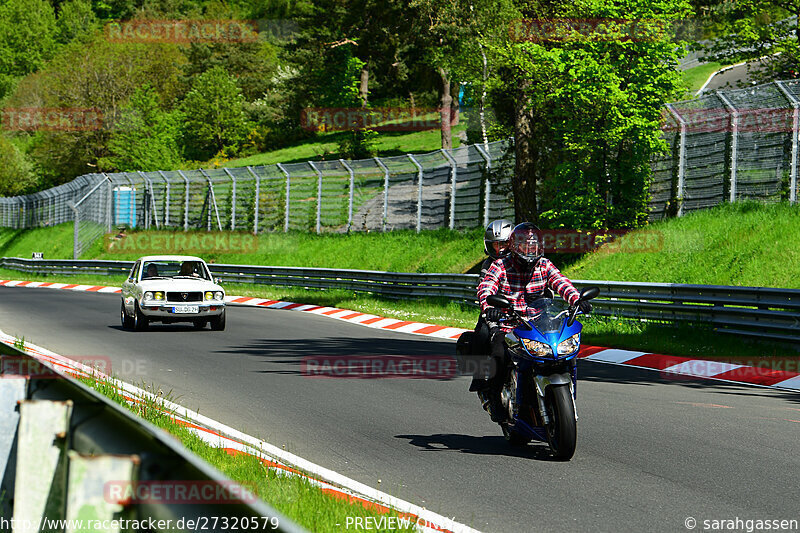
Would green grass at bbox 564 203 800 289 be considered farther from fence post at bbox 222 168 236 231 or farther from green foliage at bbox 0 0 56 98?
green foliage at bbox 0 0 56 98

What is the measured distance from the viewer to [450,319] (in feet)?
69.6

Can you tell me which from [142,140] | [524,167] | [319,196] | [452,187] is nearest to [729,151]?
[524,167]

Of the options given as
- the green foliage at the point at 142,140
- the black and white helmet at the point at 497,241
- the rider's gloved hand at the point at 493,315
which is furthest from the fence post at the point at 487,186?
the green foliage at the point at 142,140

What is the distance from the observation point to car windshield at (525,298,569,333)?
7.00 metres

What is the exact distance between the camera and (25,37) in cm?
12862

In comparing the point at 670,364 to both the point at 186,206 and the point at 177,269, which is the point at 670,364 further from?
the point at 186,206

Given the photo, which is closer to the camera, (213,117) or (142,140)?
(142,140)

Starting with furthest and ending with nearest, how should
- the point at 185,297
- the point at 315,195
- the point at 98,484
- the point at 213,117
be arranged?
the point at 213,117 < the point at 315,195 < the point at 185,297 < the point at 98,484

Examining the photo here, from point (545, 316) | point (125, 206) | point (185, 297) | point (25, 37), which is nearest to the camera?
point (545, 316)

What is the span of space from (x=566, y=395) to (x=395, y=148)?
221ft

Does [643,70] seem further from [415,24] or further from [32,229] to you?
[32,229]

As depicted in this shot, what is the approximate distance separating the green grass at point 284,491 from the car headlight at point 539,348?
1.93 meters

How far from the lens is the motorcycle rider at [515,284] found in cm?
764

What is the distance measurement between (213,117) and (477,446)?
271ft
